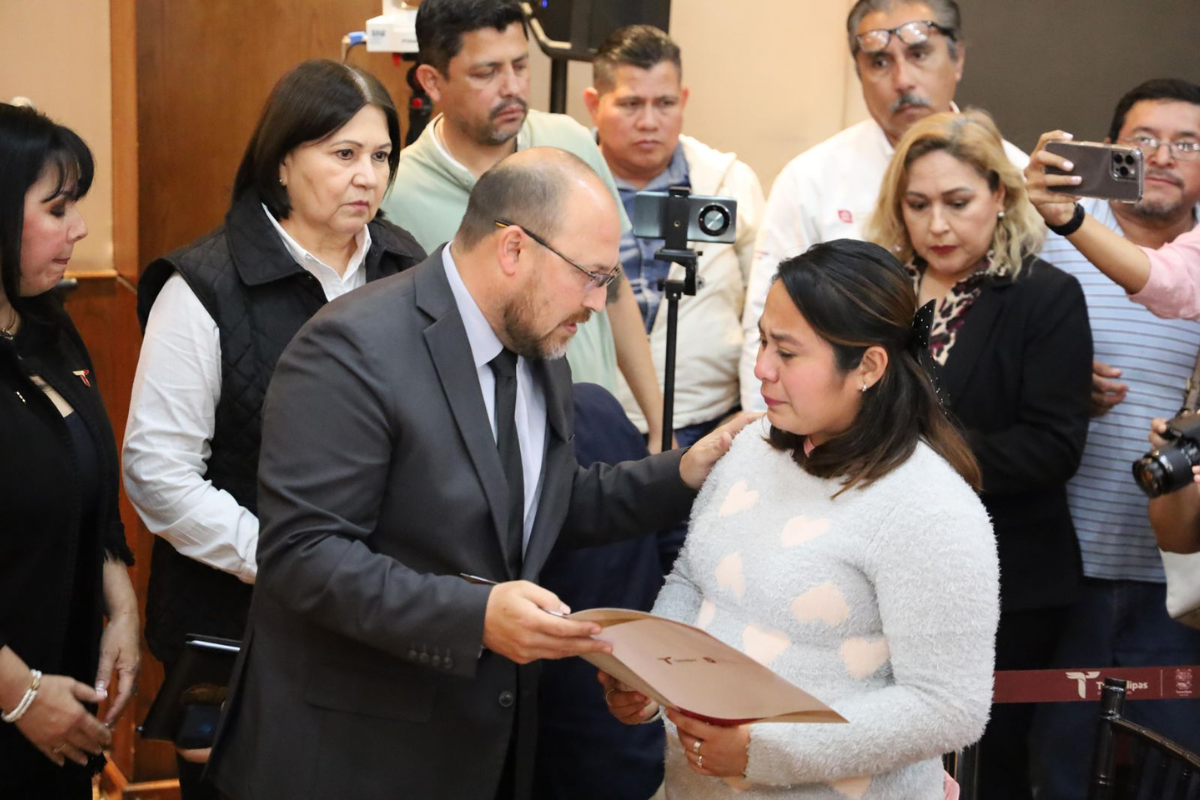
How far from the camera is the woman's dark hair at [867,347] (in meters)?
1.70

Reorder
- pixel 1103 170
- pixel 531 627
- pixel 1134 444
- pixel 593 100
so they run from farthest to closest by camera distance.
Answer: pixel 593 100 < pixel 1134 444 < pixel 1103 170 < pixel 531 627

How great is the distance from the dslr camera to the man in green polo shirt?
1.12 metres

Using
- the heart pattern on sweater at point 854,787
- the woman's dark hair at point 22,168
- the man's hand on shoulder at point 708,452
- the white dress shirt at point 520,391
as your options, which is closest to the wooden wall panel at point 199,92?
the woman's dark hair at point 22,168

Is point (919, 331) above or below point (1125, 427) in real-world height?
above

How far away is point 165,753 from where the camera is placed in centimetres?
327

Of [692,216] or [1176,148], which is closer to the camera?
[692,216]

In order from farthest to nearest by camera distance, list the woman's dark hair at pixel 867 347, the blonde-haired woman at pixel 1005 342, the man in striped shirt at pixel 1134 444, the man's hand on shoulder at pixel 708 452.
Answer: the man in striped shirt at pixel 1134 444 < the blonde-haired woman at pixel 1005 342 < the man's hand on shoulder at pixel 708 452 < the woman's dark hair at pixel 867 347

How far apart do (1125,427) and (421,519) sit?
1.72 metres

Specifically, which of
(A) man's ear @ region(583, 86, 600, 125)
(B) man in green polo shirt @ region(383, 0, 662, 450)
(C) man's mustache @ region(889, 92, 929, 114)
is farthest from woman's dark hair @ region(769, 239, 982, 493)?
(A) man's ear @ region(583, 86, 600, 125)

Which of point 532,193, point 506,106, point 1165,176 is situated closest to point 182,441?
point 532,193

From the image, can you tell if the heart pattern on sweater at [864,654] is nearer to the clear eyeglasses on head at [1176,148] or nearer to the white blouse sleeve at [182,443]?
the white blouse sleeve at [182,443]

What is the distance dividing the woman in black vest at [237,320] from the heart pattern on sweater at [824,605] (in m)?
0.99

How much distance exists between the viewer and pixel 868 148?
10.5 ft

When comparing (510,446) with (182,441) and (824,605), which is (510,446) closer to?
(824,605)
